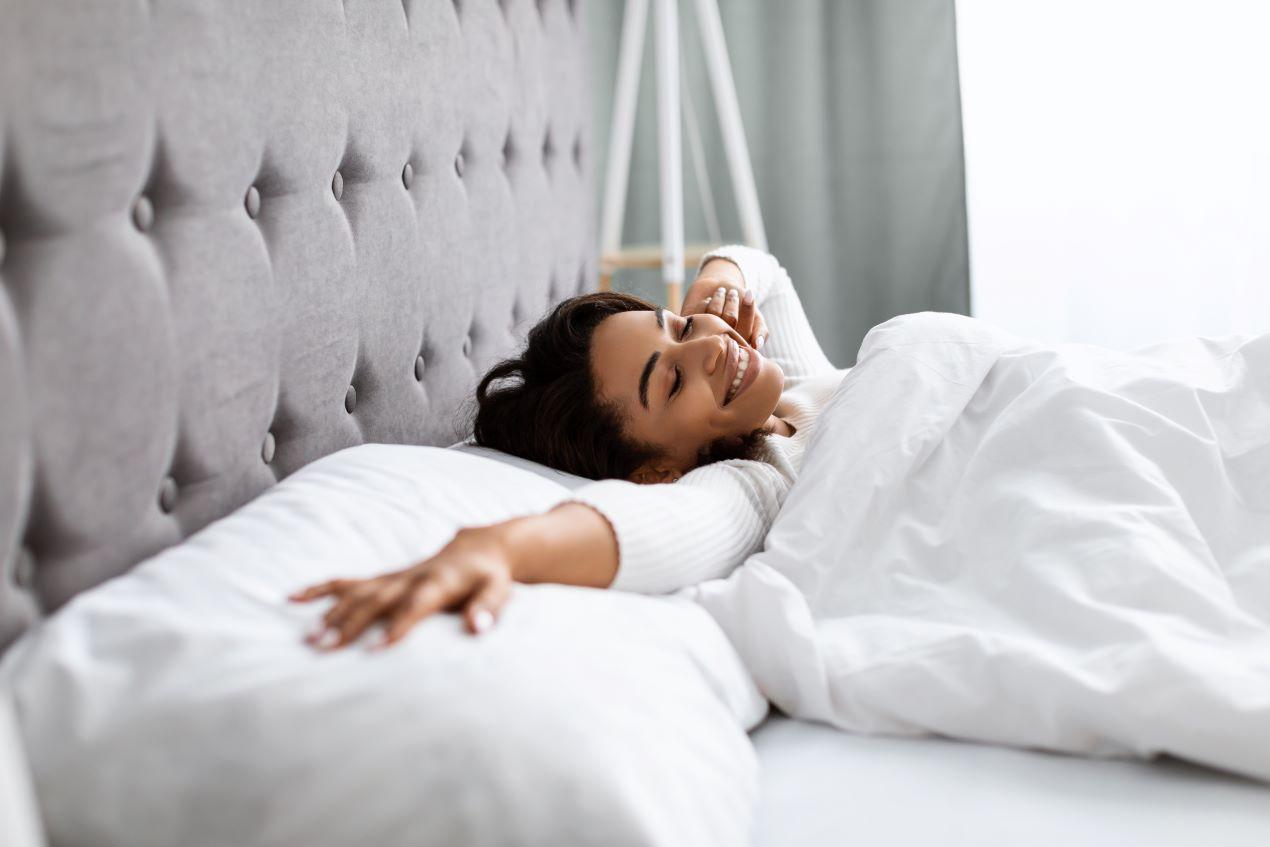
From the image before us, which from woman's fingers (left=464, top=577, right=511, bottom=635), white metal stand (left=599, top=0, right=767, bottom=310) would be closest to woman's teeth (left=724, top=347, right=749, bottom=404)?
woman's fingers (left=464, top=577, right=511, bottom=635)

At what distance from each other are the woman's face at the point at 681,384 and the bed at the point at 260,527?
0.27m

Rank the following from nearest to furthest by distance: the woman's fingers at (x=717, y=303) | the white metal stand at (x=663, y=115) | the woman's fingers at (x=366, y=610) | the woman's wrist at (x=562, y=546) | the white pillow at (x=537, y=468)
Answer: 1. the woman's fingers at (x=366, y=610)
2. the woman's wrist at (x=562, y=546)
3. the white pillow at (x=537, y=468)
4. the woman's fingers at (x=717, y=303)
5. the white metal stand at (x=663, y=115)

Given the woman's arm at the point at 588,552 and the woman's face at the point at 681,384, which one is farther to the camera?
the woman's face at the point at 681,384

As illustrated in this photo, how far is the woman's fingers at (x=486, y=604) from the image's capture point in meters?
0.73

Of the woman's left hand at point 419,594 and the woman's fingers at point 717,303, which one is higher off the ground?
the woman's left hand at point 419,594

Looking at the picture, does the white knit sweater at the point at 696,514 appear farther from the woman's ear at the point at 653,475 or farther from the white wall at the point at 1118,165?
the white wall at the point at 1118,165

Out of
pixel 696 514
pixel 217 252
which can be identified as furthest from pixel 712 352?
pixel 217 252

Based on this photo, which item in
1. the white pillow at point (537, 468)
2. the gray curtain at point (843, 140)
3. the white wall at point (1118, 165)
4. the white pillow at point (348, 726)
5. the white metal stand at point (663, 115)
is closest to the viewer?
the white pillow at point (348, 726)

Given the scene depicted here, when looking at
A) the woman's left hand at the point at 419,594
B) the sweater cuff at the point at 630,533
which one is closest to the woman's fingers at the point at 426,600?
the woman's left hand at the point at 419,594

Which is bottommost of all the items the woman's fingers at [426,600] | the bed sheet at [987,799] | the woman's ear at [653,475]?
the bed sheet at [987,799]

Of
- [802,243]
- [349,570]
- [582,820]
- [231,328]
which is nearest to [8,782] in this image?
[582,820]

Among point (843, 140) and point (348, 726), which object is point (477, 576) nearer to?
point (348, 726)

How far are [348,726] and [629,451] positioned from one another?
74 cm

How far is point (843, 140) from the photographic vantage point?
3086mm
